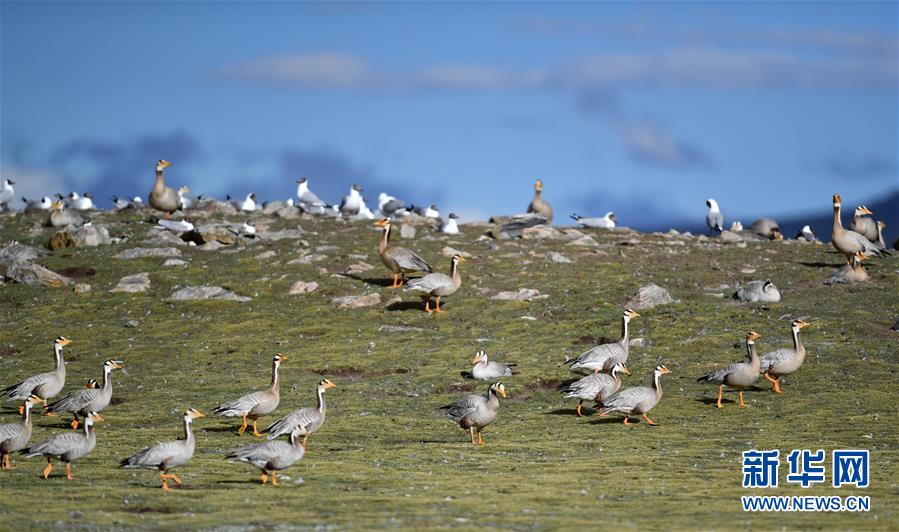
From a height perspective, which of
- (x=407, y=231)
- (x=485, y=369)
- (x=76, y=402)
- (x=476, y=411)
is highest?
(x=407, y=231)

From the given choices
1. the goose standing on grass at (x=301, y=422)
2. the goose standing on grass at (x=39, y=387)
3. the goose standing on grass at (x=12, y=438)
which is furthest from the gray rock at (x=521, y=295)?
the goose standing on grass at (x=12, y=438)

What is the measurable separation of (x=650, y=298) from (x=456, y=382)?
12718mm

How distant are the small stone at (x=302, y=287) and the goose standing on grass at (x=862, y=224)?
88.5 ft

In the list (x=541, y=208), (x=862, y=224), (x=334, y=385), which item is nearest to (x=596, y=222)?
(x=541, y=208)

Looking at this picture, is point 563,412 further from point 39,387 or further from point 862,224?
point 862,224

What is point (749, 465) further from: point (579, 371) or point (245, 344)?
point (245, 344)

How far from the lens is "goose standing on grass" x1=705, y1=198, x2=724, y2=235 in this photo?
2768 inches

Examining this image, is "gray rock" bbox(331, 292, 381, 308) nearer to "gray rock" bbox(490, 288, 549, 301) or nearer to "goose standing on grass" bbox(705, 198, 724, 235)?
"gray rock" bbox(490, 288, 549, 301)

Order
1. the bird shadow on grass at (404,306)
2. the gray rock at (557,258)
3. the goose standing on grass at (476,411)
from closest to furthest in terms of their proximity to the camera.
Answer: the goose standing on grass at (476,411) < the bird shadow on grass at (404,306) < the gray rock at (557,258)

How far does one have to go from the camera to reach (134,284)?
5306 cm

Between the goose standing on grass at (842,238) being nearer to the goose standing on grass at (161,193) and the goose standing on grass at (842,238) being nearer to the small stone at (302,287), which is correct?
the small stone at (302,287)

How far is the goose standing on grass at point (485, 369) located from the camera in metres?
37.7

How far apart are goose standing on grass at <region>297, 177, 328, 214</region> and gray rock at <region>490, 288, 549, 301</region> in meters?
28.8

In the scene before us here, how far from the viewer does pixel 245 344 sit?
44.3 metres
